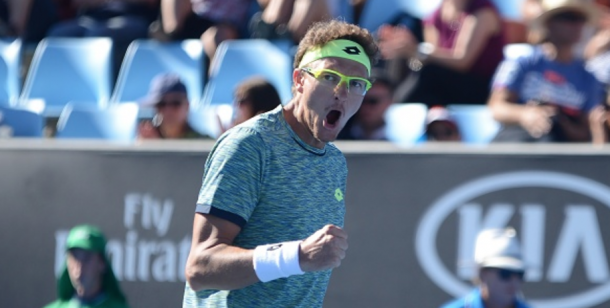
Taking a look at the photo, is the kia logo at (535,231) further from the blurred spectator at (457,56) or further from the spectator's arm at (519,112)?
the blurred spectator at (457,56)

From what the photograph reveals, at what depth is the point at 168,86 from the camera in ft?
Answer: 22.4

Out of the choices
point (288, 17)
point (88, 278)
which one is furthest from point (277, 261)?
point (288, 17)

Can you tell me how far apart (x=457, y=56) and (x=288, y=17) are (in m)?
1.30

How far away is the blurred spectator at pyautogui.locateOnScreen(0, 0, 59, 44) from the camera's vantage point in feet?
28.4

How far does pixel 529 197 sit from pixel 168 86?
2.48 meters

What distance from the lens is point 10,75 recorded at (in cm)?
825

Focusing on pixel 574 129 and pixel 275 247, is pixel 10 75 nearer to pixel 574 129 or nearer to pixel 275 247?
pixel 574 129

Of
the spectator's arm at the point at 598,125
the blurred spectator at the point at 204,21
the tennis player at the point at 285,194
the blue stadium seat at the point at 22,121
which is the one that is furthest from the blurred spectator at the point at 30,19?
the tennis player at the point at 285,194

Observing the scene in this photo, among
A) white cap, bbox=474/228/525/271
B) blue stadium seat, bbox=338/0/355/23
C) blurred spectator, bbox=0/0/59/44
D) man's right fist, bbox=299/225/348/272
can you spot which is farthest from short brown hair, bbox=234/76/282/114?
blurred spectator, bbox=0/0/59/44

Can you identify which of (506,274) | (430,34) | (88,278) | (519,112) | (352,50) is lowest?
(88,278)

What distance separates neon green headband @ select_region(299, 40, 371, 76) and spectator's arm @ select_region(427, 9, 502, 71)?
4.00m

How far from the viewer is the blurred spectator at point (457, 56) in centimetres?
699

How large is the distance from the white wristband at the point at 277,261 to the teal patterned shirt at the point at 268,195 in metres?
0.13

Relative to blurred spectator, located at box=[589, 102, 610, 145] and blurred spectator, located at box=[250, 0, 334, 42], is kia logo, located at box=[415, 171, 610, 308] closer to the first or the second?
blurred spectator, located at box=[589, 102, 610, 145]
